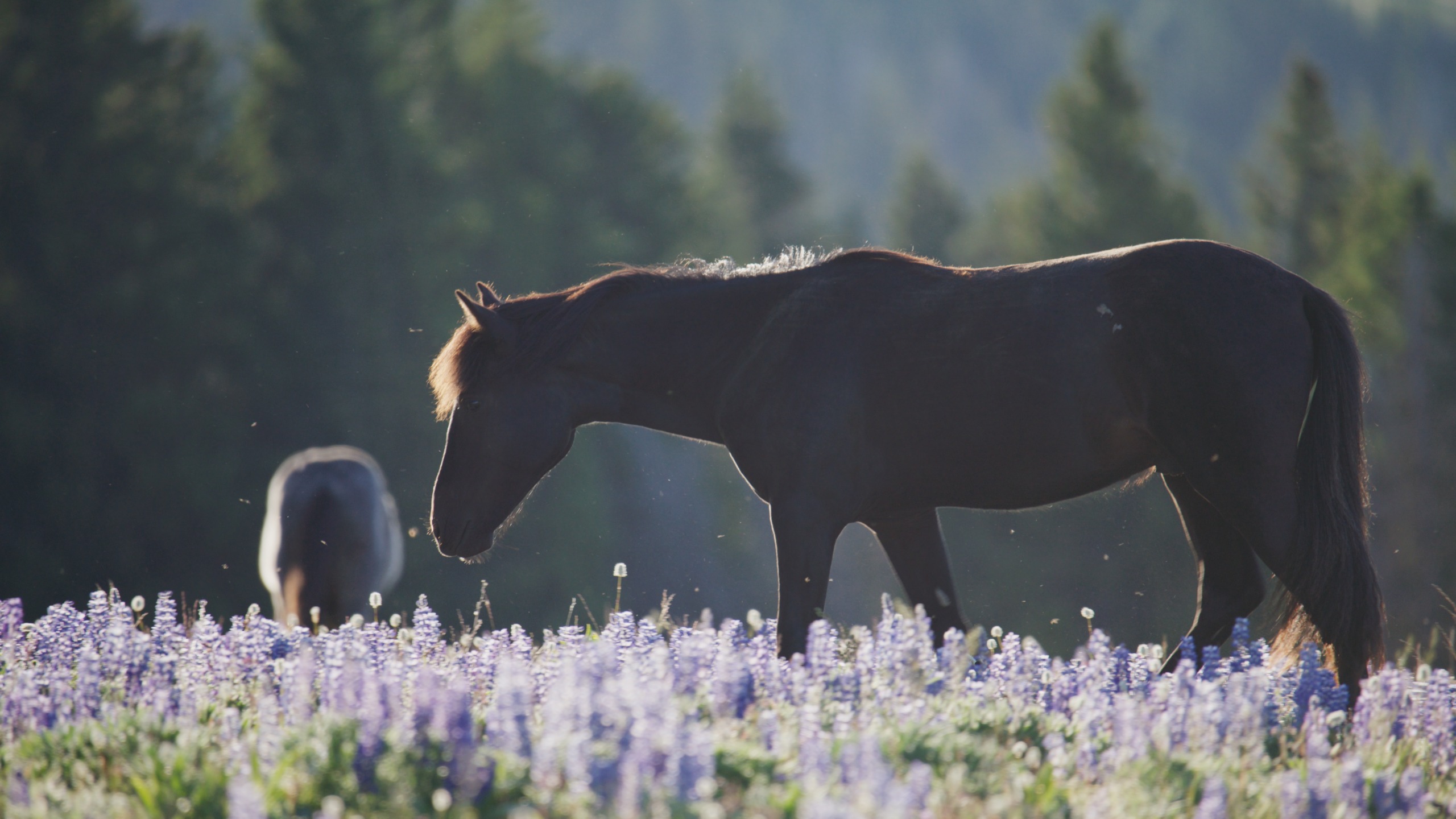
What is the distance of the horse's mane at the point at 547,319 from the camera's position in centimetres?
548

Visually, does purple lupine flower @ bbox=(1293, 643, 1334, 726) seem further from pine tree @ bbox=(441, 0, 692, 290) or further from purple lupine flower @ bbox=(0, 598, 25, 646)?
pine tree @ bbox=(441, 0, 692, 290)

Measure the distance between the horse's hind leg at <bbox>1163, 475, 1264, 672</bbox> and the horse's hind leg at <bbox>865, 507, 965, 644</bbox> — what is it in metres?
1.03

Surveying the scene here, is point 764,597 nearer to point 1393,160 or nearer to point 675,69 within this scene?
point 1393,160

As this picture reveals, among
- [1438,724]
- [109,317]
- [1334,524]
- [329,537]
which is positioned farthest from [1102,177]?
[1438,724]

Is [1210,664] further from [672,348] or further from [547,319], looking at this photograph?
[547,319]

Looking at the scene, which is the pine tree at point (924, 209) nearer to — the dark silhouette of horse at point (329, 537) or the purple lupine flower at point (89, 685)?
the dark silhouette of horse at point (329, 537)

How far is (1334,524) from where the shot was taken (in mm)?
4586

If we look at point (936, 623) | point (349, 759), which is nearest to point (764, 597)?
point (936, 623)

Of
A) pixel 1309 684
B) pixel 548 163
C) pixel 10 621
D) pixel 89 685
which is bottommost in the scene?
pixel 1309 684

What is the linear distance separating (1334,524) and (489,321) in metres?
3.72

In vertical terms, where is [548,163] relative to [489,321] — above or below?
above

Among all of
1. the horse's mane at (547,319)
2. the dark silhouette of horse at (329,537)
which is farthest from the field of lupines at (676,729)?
the dark silhouette of horse at (329,537)

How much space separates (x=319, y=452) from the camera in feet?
37.0

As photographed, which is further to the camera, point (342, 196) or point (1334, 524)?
point (342, 196)
